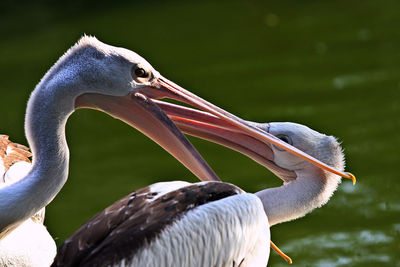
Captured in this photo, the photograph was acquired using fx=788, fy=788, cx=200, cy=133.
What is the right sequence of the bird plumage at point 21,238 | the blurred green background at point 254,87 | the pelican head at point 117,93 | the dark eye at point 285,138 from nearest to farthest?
the pelican head at point 117,93 → the bird plumage at point 21,238 → the dark eye at point 285,138 → the blurred green background at point 254,87

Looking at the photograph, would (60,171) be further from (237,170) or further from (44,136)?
(237,170)

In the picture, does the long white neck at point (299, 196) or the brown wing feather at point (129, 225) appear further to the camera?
the long white neck at point (299, 196)

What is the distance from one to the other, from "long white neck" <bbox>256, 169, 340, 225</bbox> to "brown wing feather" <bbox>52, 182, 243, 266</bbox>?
17.5 inches

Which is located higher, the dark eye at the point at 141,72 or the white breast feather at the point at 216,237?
the dark eye at the point at 141,72

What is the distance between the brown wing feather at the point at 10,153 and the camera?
4.16 m

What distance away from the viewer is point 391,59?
30.2 feet

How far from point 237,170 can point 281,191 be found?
3054 millimetres

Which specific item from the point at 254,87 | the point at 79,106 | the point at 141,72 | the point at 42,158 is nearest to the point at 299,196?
the point at 141,72

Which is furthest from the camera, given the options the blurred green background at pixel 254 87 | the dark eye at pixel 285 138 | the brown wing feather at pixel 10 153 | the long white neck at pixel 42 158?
the blurred green background at pixel 254 87

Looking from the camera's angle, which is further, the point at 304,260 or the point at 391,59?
the point at 391,59

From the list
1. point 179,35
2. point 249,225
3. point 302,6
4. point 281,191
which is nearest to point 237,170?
point 281,191

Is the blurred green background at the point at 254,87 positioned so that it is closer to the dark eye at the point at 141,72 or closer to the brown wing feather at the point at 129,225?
the brown wing feather at the point at 129,225

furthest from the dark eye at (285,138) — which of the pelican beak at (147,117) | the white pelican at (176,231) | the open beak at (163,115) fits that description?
the pelican beak at (147,117)

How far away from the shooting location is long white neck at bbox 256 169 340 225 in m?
3.77
